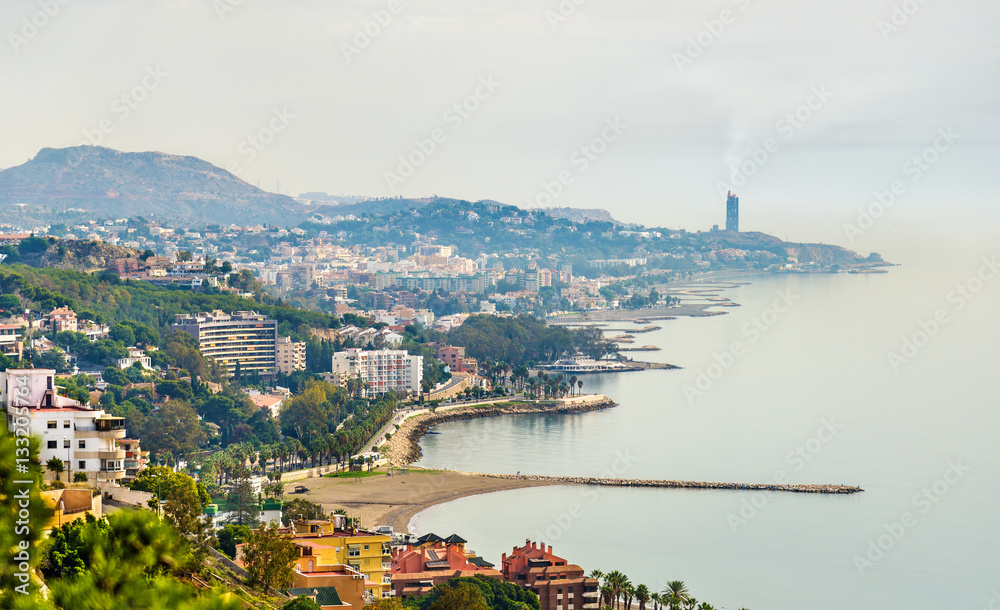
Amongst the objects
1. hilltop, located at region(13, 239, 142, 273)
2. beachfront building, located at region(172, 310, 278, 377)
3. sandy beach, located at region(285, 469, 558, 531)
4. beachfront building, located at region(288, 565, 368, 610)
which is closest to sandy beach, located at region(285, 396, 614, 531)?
sandy beach, located at region(285, 469, 558, 531)

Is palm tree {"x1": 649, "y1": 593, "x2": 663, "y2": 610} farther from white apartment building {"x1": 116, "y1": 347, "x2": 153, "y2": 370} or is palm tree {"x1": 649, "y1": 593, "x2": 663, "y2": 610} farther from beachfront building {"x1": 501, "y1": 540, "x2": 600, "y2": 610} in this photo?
white apartment building {"x1": 116, "y1": 347, "x2": 153, "y2": 370}

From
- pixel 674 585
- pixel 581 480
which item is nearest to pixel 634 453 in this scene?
pixel 581 480

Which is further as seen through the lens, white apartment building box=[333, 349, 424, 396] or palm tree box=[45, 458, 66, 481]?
white apartment building box=[333, 349, 424, 396]

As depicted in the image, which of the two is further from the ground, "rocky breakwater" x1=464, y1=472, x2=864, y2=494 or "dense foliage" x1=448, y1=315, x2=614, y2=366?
"dense foliage" x1=448, y1=315, x2=614, y2=366

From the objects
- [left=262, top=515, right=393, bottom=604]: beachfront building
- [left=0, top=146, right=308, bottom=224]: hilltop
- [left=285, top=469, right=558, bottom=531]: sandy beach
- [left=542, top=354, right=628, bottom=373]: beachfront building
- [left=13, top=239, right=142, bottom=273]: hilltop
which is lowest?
[left=285, top=469, right=558, bottom=531]: sandy beach

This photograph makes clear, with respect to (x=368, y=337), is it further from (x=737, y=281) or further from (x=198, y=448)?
(x=737, y=281)

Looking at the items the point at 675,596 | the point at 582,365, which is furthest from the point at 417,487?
the point at 582,365

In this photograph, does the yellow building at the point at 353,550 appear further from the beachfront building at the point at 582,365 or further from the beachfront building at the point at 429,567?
the beachfront building at the point at 582,365
